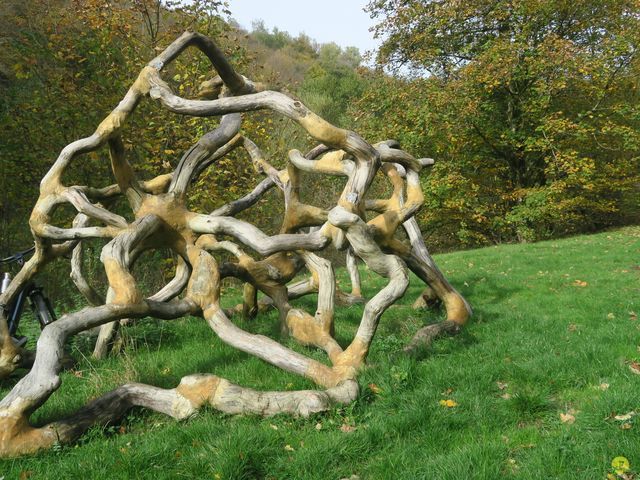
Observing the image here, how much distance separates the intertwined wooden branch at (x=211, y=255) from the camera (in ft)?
14.5

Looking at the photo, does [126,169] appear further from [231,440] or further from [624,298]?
[624,298]

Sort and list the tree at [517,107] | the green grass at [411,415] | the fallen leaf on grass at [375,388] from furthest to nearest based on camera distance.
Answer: the tree at [517,107]
the fallen leaf on grass at [375,388]
the green grass at [411,415]

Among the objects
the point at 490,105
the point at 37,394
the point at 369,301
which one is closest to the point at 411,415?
the point at 369,301

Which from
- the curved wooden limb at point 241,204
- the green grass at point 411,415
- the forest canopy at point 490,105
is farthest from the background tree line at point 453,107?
the green grass at point 411,415

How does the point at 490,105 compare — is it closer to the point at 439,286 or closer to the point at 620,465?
the point at 439,286

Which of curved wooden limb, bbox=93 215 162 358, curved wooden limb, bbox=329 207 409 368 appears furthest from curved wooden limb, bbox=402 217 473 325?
curved wooden limb, bbox=93 215 162 358

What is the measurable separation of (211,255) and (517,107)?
63.2 ft

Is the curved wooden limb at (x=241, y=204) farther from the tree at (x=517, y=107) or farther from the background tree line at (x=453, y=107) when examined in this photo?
the tree at (x=517, y=107)

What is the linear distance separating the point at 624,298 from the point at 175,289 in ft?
23.1

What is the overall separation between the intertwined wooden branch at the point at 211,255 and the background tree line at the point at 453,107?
6.06 m

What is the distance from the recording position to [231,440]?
12.6ft

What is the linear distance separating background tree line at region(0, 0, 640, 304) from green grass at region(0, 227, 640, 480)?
7251 millimetres

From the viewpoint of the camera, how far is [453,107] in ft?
68.7

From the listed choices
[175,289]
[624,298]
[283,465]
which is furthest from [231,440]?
[624,298]
